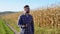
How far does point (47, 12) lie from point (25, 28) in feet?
26.7

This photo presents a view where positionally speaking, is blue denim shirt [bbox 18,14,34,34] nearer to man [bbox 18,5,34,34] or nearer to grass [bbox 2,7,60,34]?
man [bbox 18,5,34,34]

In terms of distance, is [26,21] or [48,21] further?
[48,21]

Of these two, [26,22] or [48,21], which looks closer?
[26,22]

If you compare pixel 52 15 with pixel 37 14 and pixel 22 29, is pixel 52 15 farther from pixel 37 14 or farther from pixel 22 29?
pixel 22 29

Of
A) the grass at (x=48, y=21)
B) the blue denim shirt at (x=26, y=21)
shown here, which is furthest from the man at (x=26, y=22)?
the grass at (x=48, y=21)

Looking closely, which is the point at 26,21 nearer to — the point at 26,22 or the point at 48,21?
the point at 26,22

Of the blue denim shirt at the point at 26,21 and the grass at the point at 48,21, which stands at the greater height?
the blue denim shirt at the point at 26,21

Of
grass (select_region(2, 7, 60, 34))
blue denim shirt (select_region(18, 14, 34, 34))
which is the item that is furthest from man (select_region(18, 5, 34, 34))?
grass (select_region(2, 7, 60, 34))

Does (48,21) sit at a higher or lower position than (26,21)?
lower

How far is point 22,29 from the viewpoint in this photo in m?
12.9

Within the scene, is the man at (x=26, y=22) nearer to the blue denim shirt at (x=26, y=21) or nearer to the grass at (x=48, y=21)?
the blue denim shirt at (x=26, y=21)

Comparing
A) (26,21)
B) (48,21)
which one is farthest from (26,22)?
(48,21)

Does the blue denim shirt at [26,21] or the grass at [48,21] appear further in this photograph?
the grass at [48,21]

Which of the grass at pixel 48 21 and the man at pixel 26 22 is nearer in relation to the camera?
the man at pixel 26 22
